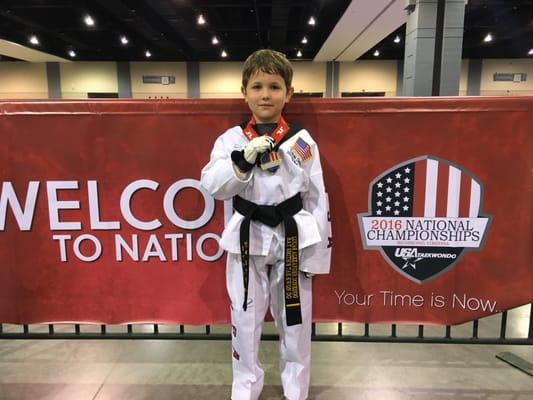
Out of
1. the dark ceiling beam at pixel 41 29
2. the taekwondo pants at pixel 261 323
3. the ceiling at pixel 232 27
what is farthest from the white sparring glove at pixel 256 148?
the dark ceiling beam at pixel 41 29

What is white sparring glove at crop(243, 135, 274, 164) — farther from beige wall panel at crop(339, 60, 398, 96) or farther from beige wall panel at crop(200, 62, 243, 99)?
beige wall panel at crop(339, 60, 398, 96)

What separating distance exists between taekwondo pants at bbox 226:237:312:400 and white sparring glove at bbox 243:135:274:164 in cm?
40

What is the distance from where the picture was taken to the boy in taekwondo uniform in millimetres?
1605

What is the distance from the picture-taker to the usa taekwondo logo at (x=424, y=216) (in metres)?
1.89

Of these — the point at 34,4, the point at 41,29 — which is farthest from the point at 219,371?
the point at 41,29

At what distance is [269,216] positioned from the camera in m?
1.63

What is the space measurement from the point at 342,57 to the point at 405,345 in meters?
17.0

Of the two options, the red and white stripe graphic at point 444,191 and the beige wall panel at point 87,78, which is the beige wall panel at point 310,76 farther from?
the red and white stripe graphic at point 444,191

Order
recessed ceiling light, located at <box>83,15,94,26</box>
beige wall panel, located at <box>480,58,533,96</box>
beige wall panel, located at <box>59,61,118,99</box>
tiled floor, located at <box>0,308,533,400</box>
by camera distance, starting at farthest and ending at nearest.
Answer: beige wall panel, located at <box>59,61,118,99</box> < beige wall panel, located at <box>480,58,533,96</box> < recessed ceiling light, located at <box>83,15,94,26</box> < tiled floor, located at <box>0,308,533,400</box>

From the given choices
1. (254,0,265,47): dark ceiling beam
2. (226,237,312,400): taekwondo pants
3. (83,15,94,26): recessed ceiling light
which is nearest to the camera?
(226,237,312,400): taekwondo pants

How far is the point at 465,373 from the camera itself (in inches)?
89.3

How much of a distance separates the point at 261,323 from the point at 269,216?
53cm

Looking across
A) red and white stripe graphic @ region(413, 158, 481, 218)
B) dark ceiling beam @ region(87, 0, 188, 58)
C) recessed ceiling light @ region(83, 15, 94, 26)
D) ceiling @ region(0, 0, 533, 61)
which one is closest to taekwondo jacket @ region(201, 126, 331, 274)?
red and white stripe graphic @ region(413, 158, 481, 218)

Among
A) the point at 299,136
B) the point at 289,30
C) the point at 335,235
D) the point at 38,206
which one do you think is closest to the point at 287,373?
the point at 335,235
